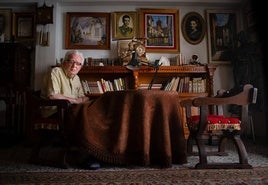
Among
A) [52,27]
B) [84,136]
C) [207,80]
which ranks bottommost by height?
[84,136]

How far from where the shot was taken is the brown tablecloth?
1.93m

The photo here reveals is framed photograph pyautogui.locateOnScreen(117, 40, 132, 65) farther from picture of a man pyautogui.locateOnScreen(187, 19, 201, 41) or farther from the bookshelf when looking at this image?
picture of a man pyautogui.locateOnScreen(187, 19, 201, 41)

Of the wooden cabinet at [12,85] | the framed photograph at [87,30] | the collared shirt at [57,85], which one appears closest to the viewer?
the collared shirt at [57,85]

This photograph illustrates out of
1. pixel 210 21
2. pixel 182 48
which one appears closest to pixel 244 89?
pixel 182 48

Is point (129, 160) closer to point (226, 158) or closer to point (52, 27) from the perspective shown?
point (226, 158)

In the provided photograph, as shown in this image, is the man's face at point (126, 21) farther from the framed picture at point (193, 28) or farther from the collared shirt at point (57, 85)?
the collared shirt at point (57, 85)

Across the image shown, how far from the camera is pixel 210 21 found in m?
4.14

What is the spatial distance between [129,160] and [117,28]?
2636 mm

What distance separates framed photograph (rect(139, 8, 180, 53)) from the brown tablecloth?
213 cm

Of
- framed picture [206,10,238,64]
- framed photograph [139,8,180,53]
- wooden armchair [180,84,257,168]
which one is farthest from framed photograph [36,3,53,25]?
wooden armchair [180,84,257,168]

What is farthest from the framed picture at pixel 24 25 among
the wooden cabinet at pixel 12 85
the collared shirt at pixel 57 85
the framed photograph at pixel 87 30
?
the collared shirt at pixel 57 85

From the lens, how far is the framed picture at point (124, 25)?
4.04 m

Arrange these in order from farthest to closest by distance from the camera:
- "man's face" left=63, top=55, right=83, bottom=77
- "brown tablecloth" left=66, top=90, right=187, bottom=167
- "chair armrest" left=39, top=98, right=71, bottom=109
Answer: "man's face" left=63, top=55, right=83, bottom=77
"chair armrest" left=39, top=98, right=71, bottom=109
"brown tablecloth" left=66, top=90, right=187, bottom=167

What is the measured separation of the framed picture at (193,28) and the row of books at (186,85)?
75 centimetres
